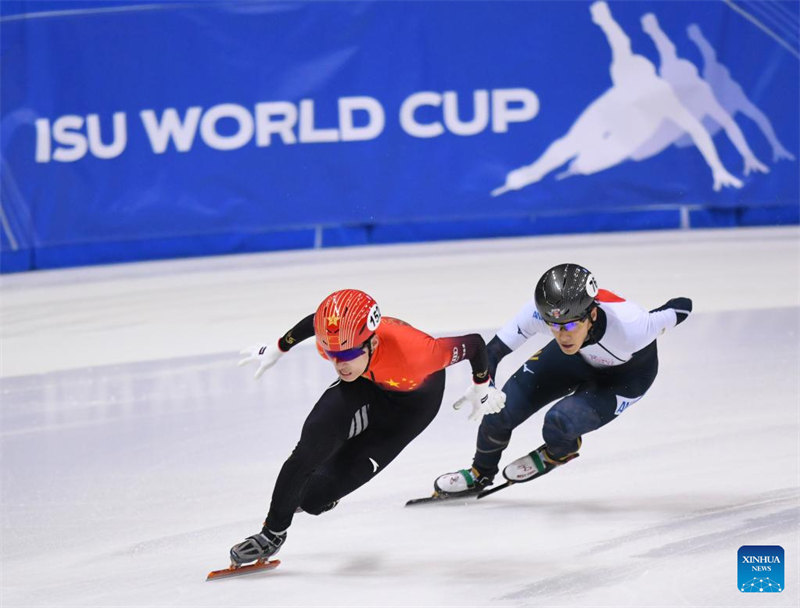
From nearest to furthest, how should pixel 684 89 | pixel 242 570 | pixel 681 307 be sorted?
pixel 242 570 → pixel 681 307 → pixel 684 89

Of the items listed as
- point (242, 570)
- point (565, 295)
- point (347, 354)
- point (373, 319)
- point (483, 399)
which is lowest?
point (242, 570)

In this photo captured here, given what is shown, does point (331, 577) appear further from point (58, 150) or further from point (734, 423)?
point (58, 150)

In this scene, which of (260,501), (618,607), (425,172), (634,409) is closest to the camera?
(618,607)

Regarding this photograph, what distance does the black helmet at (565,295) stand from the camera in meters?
3.88

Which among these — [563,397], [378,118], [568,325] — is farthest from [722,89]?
[568,325]

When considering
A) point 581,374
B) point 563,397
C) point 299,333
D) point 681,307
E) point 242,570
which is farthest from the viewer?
point 563,397

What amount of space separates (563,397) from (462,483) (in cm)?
51

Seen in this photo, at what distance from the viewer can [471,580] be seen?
12.2 ft

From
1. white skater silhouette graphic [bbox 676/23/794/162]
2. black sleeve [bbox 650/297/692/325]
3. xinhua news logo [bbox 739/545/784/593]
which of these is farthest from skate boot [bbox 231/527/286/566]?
white skater silhouette graphic [bbox 676/23/794/162]

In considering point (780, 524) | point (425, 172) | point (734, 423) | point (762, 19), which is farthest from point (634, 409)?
point (762, 19)

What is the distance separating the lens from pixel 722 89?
10375 millimetres

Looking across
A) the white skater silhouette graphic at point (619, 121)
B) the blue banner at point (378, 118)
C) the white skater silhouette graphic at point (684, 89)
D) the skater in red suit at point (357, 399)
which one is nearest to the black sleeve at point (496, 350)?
the skater in red suit at point (357, 399)

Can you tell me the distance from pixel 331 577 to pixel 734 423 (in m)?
2.21

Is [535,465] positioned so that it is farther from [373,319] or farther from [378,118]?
[378,118]
